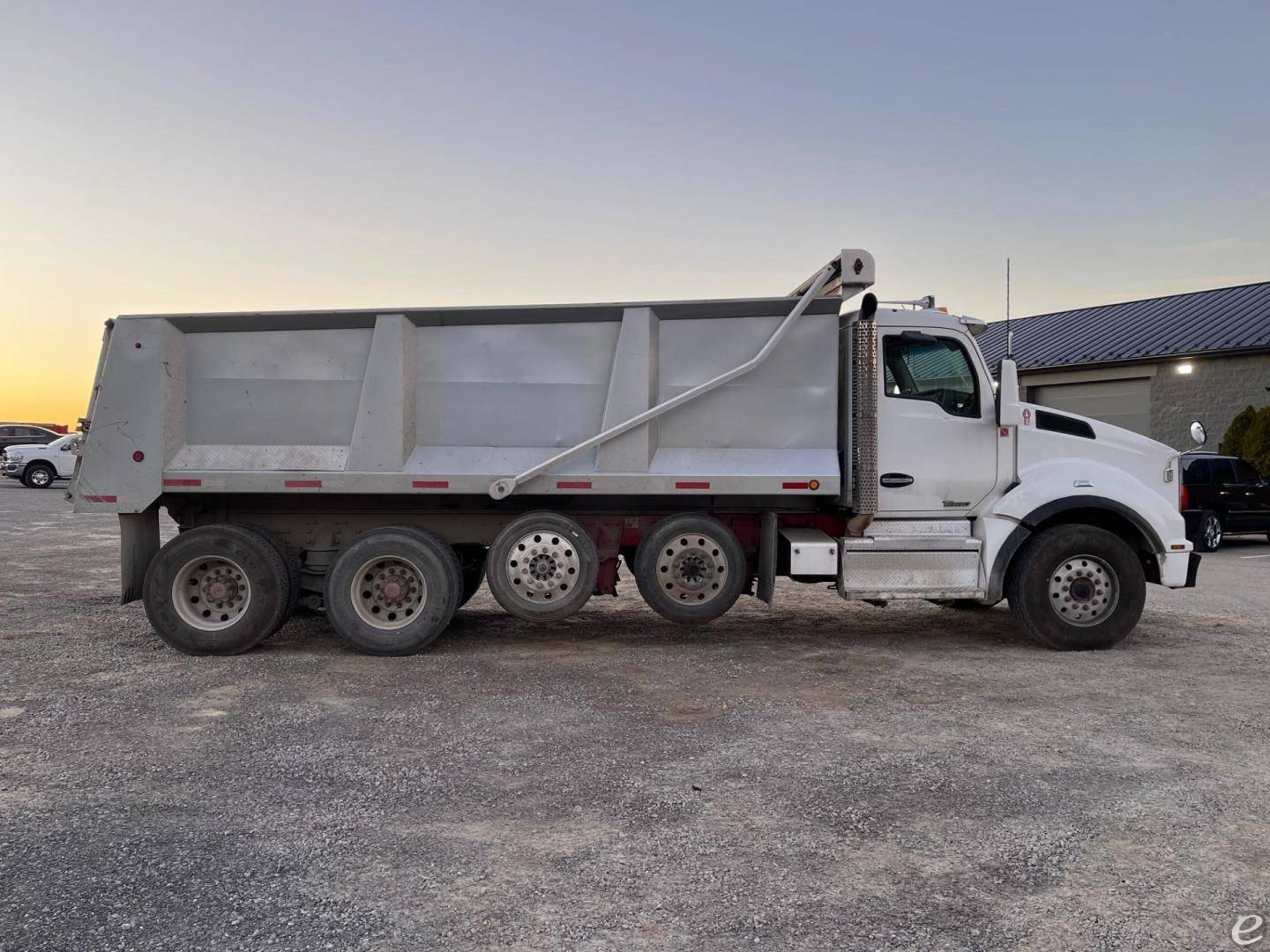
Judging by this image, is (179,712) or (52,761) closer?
(52,761)

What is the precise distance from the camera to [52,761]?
457cm

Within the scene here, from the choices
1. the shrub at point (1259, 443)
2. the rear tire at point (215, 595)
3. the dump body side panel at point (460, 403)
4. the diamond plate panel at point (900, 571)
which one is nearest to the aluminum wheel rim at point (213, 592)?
the rear tire at point (215, 595)

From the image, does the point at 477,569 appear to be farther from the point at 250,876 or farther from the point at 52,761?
the point at 250,876

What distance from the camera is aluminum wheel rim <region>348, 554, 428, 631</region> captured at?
713 cm

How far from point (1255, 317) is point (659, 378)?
947 inches

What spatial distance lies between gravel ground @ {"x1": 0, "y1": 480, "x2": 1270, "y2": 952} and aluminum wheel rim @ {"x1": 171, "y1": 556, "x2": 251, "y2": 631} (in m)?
0.36

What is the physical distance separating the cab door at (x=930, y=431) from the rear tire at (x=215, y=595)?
497 cm

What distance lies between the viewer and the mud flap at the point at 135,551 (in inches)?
287

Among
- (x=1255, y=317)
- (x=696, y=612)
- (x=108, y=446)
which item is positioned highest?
(x=1255, y=317)

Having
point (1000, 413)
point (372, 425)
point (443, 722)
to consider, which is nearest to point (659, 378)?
point (372, 425)

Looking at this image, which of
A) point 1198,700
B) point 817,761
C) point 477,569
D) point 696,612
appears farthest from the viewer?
point 477,569

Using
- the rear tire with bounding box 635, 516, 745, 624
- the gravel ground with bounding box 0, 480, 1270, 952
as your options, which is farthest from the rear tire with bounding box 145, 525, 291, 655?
the rear tire with bounding box 635, 516, 745, 624

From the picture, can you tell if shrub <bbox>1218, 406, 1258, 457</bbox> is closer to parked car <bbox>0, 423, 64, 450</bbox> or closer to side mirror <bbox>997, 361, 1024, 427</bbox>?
side mirror <bbox>997, 361, 1024, 427</bbox>

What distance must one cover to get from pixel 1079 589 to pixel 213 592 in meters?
7.01
